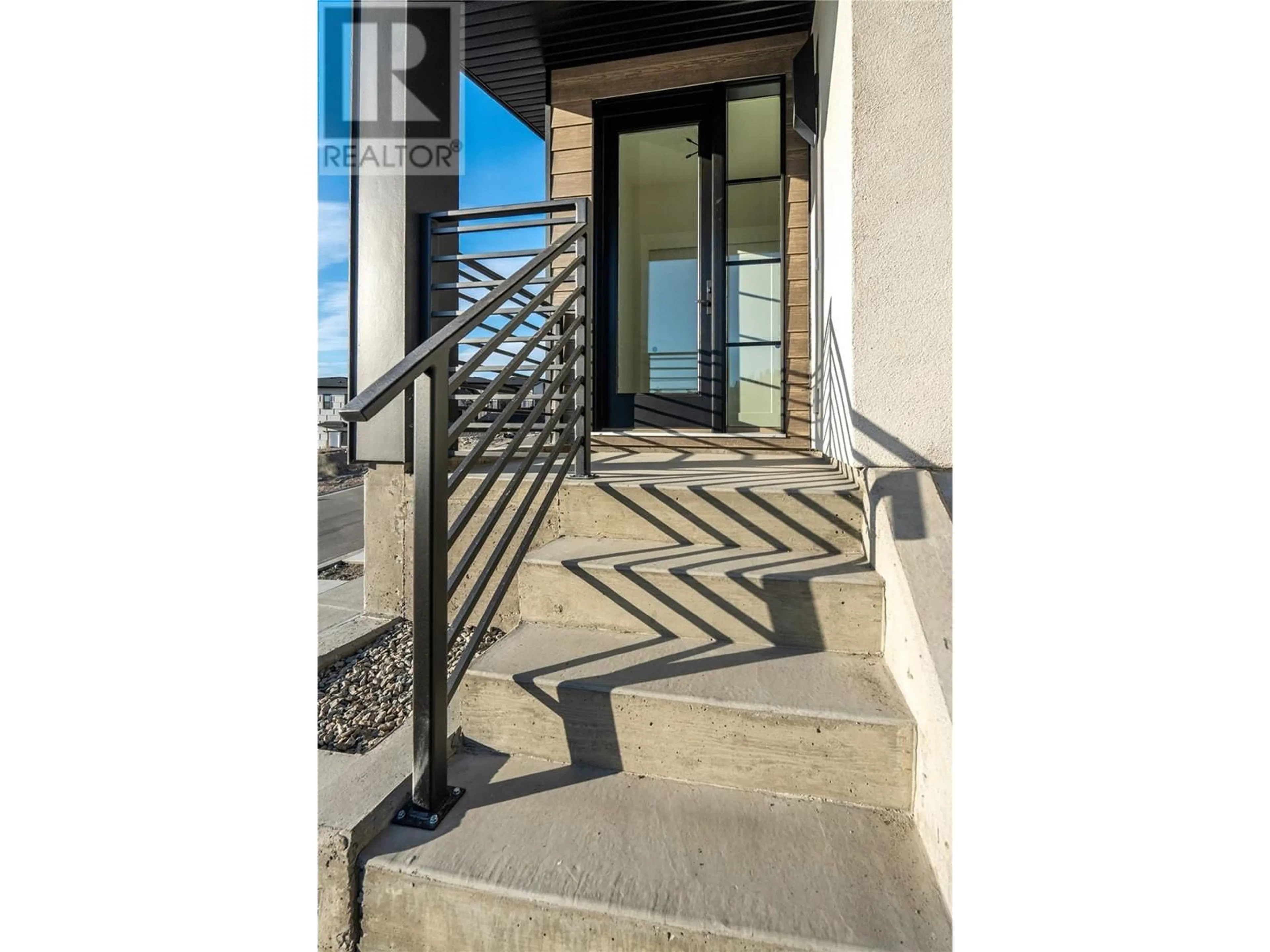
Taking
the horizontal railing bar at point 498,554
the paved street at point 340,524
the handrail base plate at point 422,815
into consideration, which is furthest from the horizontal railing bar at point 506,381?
the paved street at point 340,524

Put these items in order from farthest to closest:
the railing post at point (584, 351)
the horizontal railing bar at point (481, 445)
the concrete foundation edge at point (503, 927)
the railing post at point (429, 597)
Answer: the railing post at point (584, 351), the horizontal railing bar at point (481, 445), the railing post at point (429, 597), the concrete foundation edge at point (503, 927)

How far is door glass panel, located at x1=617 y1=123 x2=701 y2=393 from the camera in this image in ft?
11.8

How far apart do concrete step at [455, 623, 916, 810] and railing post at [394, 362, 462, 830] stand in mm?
194

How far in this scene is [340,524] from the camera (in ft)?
15.7

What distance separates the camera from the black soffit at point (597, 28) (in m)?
2.93

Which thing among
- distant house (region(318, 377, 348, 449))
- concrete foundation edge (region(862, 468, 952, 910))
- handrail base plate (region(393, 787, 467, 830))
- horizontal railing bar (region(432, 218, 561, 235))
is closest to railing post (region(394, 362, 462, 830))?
handrail base plate (region(393, 787, 467, 830))

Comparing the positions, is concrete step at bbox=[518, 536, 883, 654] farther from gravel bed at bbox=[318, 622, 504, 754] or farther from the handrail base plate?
the handrail base plate

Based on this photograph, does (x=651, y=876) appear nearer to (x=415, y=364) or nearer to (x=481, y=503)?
(x=481, y=503)

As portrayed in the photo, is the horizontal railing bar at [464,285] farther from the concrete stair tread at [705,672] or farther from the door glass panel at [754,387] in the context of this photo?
the door glass panel at [754,387]

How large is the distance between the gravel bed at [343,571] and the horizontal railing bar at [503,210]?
1.90 m

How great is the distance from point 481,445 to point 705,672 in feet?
2.41

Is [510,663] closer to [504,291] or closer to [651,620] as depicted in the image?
[651,620]

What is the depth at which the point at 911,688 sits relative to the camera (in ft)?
3.59

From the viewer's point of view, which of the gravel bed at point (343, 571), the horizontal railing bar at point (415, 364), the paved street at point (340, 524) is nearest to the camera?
the horizontal railing bar at point (415, 364)
